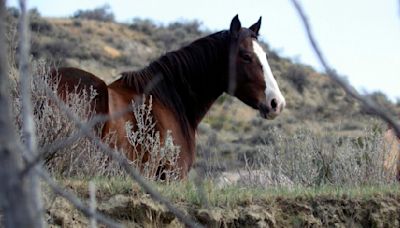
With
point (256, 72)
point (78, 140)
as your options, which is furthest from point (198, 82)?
point (78, 140)

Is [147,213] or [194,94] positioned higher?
[194,94]

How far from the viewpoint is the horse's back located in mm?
7688

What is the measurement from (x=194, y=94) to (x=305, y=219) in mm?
2914

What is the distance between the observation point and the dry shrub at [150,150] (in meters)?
7.26

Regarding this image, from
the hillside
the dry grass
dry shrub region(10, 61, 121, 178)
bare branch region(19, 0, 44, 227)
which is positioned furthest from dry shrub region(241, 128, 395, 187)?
the hillside

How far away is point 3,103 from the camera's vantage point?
1.59 m

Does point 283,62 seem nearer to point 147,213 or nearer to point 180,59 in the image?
point 180,59

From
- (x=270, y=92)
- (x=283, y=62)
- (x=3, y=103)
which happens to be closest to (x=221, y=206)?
(x=270, y=92)

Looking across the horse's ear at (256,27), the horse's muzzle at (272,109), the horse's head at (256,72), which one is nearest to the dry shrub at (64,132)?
the horse's head at (256,72)

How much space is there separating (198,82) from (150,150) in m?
1.43

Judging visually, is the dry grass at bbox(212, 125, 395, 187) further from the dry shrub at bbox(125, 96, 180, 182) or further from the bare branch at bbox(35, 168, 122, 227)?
the bare branch at bbox(35, 168, 122, 227)

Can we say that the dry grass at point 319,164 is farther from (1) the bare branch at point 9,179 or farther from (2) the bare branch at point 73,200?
(1) the bare branch at point 9,179

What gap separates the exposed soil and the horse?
2008 mm

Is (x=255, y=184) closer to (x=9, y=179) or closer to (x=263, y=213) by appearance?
(x=263, y=213)
